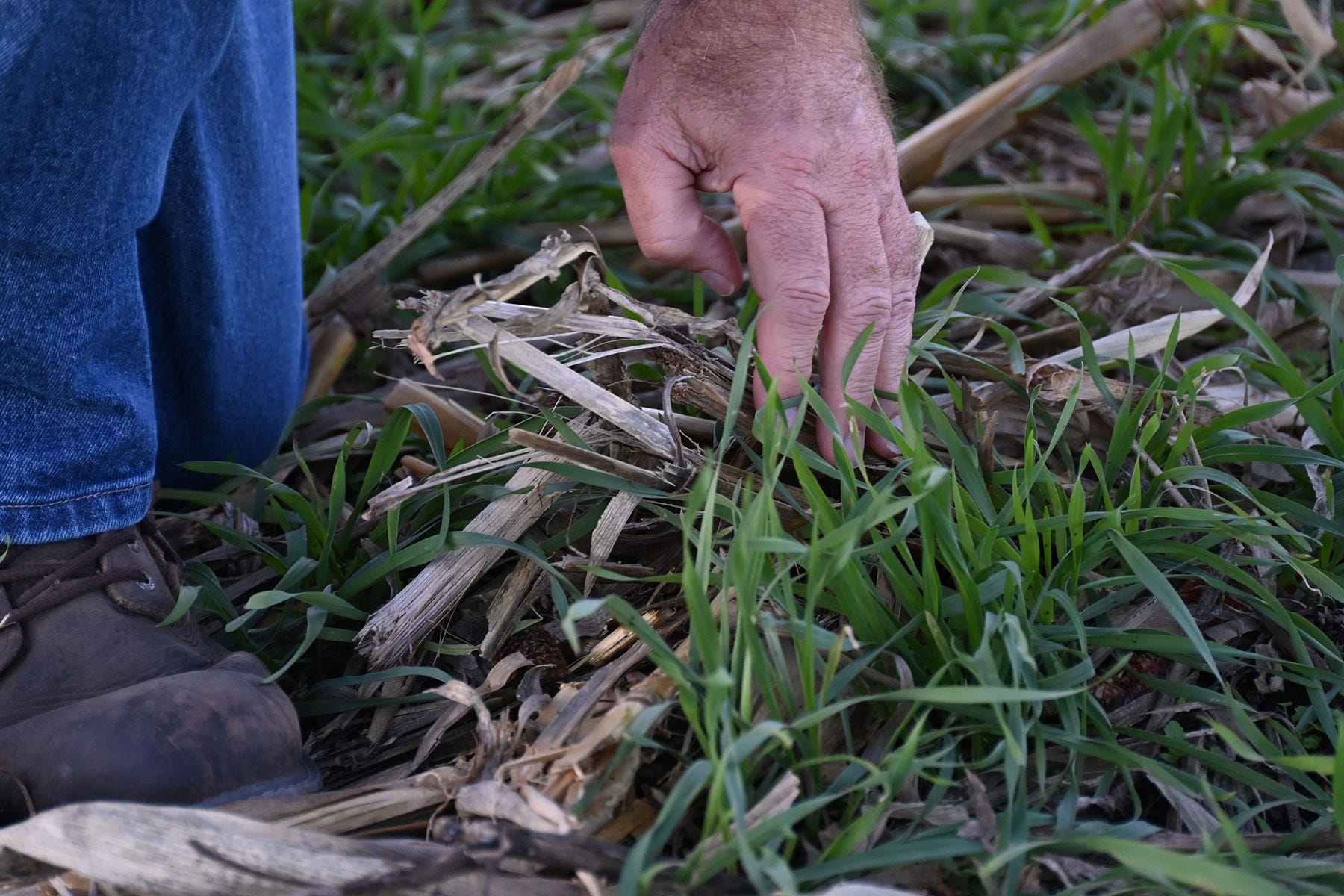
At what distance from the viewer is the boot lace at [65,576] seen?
1.27 m

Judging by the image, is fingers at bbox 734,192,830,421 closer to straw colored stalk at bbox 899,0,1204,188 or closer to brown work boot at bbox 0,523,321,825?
brown work boot at bbox 0,523,321,825

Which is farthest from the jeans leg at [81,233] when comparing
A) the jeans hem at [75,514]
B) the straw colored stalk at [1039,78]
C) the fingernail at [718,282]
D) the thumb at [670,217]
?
the straw colored stalk at [1039,78]

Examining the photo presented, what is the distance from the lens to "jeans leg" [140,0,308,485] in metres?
1.56

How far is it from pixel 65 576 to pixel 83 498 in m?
0.09

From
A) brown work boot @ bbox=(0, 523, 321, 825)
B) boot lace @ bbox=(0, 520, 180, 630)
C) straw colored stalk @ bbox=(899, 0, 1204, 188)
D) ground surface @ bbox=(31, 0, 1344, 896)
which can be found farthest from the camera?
straw colored stalk @ bbox=(899, 0, 1204, 188)

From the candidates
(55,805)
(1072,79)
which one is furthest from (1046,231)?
(55,805)

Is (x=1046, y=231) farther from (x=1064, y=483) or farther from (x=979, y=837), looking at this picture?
(x=979, y=837)

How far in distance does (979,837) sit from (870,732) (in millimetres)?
176

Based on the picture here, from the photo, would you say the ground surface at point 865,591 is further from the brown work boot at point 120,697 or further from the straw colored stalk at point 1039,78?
the straw colored stalk at point 1039,78

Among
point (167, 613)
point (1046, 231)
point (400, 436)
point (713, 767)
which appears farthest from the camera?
point (1046, 231)

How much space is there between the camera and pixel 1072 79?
7.79ft

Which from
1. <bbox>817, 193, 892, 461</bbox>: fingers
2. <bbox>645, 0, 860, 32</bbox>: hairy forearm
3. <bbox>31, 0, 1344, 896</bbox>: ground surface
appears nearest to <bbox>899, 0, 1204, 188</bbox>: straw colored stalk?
A: <bbox>31, 0, 1344, 896</bbox>: ground surface

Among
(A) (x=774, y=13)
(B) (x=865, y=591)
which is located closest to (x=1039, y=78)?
(A) (x=774, y=13)

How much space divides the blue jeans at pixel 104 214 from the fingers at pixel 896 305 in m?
0.83
